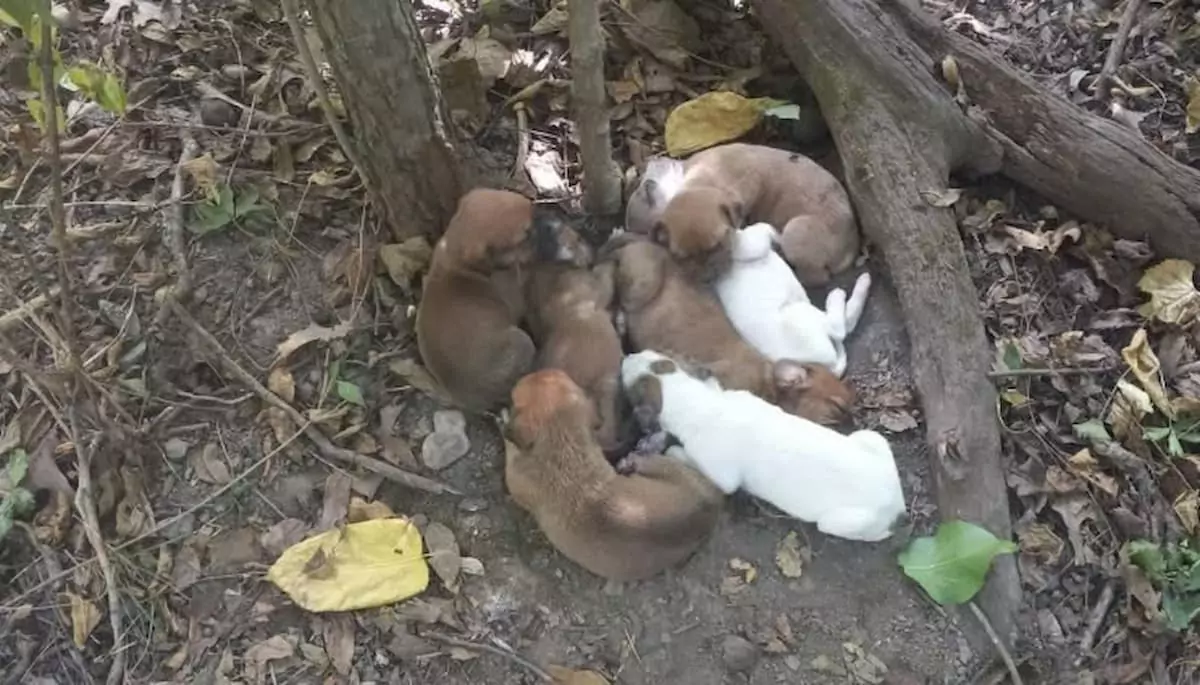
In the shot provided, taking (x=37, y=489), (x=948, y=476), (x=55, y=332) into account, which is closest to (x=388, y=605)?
(x=37, y=489)

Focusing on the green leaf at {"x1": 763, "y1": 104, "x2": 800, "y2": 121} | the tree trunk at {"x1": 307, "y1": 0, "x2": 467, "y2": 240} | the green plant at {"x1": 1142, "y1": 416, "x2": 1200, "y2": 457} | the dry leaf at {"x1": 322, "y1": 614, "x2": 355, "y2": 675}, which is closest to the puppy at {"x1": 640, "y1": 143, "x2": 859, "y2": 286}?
the green leaf at {"x1": 763, "y1": 104, "x2": 800, "y2": 121}

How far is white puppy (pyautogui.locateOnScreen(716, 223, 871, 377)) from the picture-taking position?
3.75 m

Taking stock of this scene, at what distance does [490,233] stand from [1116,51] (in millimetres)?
2529

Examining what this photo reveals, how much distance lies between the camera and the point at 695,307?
150 inches

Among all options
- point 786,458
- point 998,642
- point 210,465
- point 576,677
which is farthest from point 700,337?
point 210,465

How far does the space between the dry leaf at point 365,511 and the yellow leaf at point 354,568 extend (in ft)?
0.11

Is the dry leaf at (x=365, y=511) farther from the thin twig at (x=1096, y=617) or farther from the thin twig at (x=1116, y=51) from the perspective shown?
the thin twig at (x=1116, y=51)

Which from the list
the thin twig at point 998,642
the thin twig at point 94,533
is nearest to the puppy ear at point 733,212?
the thin twig at point 998,642

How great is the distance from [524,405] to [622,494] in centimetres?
37

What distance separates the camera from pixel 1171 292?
157 inches

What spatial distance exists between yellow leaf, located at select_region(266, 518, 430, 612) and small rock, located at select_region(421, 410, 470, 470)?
23cm

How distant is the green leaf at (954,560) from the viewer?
11.0 feet

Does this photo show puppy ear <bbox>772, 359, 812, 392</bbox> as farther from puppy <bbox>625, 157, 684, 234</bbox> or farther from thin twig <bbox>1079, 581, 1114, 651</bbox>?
thin twig <bbox>1079, 581, 1114, 651</bbox>

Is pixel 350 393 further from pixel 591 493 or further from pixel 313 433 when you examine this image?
pixel 591 493
